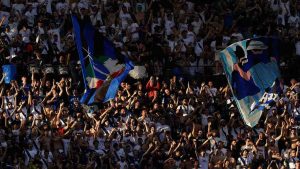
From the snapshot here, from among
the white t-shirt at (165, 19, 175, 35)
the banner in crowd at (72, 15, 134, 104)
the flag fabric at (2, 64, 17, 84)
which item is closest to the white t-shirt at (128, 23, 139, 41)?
the white t-shirt at (165, 19, 175, 35)

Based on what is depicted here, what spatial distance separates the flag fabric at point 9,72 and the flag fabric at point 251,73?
577 centimetres

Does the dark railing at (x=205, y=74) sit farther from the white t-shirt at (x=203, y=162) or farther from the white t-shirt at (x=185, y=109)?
the white t-shirt at (x=203, y=162)

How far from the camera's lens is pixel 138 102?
37.9 metres

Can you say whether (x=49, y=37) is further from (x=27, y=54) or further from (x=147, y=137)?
(x=147, y=137)

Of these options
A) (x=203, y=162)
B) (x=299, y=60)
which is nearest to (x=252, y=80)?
(x=203, y=162)

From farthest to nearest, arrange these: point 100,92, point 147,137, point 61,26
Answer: point 61,26, point 147,137, point 100,92

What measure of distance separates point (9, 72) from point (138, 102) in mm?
3691

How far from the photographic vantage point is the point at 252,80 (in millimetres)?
35969

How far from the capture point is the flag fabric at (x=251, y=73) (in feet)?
117

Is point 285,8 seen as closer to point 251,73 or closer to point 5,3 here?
point 251,73

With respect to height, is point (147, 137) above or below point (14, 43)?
below

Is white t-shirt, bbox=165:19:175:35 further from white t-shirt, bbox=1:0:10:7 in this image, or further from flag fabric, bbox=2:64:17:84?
flag fabric, bbox=2:64:17:84

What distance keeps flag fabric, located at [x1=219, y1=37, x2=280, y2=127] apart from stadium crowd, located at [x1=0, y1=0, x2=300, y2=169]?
2086mm

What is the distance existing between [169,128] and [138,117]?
91 cm
